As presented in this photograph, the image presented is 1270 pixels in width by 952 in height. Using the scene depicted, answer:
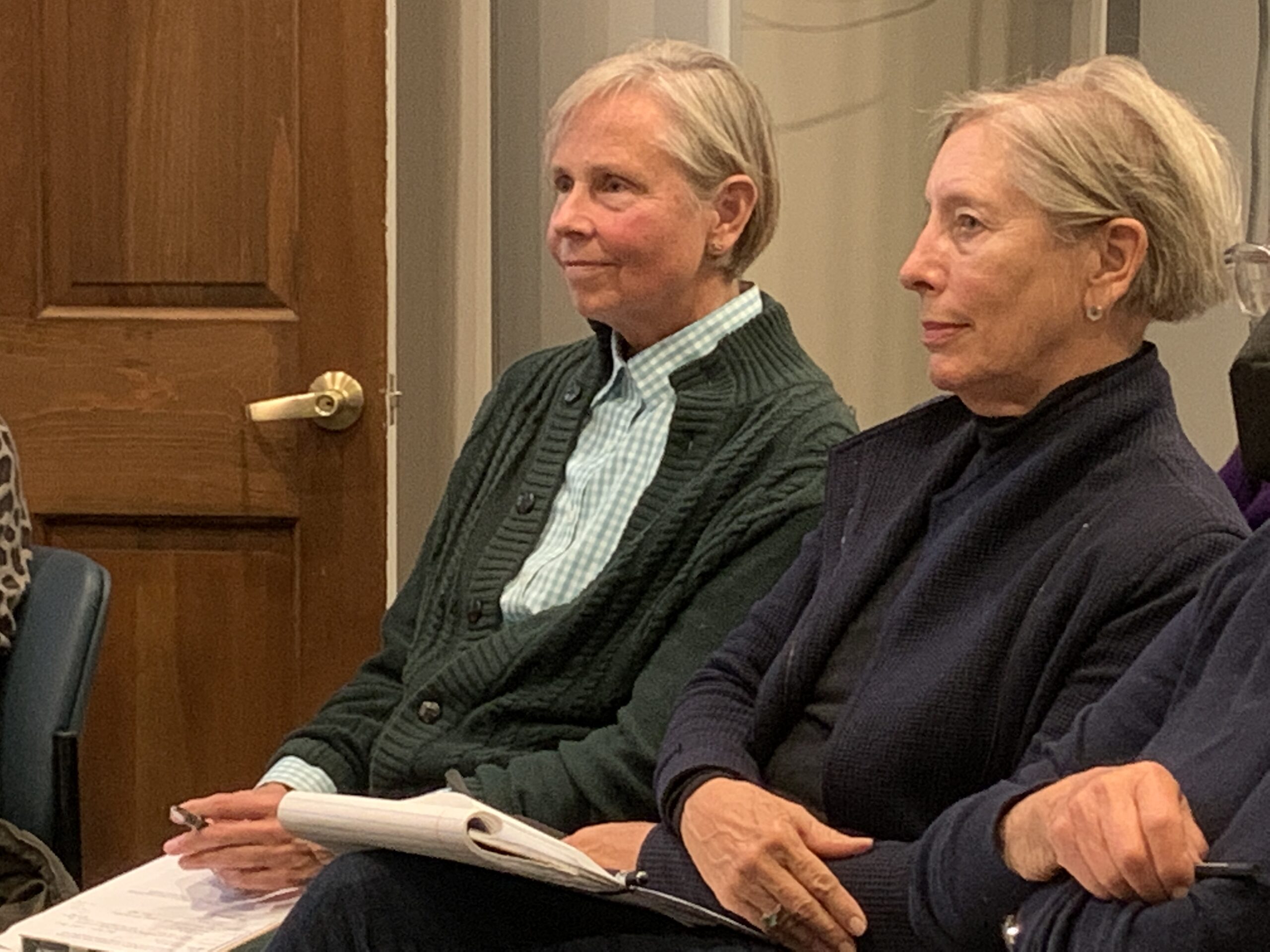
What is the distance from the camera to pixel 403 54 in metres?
2.60

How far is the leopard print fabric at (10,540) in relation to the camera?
2.00 metres

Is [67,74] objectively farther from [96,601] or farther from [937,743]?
[937,743]

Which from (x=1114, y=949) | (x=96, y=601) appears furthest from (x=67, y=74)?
(x=1114, y=949)

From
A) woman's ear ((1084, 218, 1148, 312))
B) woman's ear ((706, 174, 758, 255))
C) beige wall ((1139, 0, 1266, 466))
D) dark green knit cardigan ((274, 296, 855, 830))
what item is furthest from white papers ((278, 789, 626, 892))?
beige wall ((1139, 0, 1266, 466))

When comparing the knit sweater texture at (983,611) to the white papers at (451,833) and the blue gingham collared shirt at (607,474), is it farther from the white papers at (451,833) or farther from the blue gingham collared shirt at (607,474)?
the blue gingham collared shirt at (607,474)

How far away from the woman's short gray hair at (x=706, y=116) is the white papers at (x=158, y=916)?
2.65 ft

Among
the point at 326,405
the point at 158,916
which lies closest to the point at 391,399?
the point at 326,405

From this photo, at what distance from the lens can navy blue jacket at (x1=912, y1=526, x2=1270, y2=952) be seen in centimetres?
94

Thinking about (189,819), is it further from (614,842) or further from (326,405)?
(326,405)

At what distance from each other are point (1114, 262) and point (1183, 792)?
552 millimetres

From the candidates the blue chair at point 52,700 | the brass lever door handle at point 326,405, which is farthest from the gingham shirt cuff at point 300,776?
the brass lever door handle at point 326,405

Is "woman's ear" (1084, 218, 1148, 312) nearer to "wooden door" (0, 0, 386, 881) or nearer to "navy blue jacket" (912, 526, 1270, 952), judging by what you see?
"navy blue jacket" (912, 526, 1270, 952)

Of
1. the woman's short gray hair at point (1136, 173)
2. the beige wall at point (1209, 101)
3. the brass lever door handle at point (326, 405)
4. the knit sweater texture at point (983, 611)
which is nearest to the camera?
the knit sweater texture at point (983, 611)

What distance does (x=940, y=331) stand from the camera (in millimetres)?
1447
